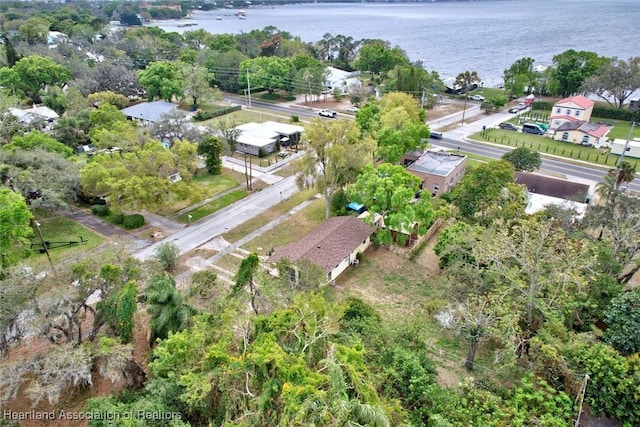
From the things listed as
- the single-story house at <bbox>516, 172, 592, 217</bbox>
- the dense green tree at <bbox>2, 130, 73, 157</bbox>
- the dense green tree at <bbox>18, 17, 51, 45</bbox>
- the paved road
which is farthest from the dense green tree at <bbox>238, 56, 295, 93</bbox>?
the dense green tree at <bbox>18, 17, 51, 45</bbox>

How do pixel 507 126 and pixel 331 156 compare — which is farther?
pixel 507 126

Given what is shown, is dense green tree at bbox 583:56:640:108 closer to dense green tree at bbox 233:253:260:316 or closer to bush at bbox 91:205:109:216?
dense green tree at bbox 233:253:260:316

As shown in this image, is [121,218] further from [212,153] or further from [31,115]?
[31,115]

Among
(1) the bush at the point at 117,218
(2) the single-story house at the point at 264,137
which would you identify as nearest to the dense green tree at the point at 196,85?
(2) the single-story house at the point at 264,137

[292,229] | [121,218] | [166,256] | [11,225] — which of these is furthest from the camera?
[121,218]

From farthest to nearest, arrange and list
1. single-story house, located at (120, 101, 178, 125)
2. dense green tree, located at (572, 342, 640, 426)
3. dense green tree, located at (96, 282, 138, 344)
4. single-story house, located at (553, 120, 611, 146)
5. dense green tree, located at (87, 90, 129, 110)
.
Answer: dense green tree, located at (87, 90, 129, 110) < single-story house, located at (120, 101, 178, 125) < single-story house, located at (553, 120, 611, 146) < dense green tree, located at (96, 282, 138, 344) < dense green tree, located at (572, 342, 640, 426)

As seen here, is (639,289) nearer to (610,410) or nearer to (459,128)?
(610,410)

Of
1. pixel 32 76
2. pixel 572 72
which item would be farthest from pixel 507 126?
pixel 32 76

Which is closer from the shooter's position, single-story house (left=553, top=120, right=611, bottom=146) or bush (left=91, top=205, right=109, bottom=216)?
bush (left=91, top=205, right=109, bottom=216)
